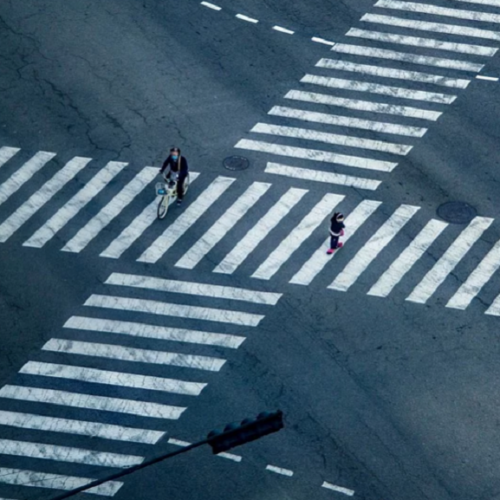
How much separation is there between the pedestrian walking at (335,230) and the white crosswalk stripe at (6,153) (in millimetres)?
8518

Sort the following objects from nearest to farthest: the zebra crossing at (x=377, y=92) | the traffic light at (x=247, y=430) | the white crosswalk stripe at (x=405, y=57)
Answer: the traffic light at (x=247, y=430)
the zebra crossing at (x=377, y=92)
the white crosswalk stripe at (x=405, y=57)

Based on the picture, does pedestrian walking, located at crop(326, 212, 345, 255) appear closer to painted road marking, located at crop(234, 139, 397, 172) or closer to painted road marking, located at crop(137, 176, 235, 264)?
painted road marking, located at crop(234, 139, 397, 172)

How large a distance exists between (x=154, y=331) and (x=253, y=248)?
3.29 metres

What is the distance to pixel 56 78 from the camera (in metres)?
28.6

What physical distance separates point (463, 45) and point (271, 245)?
9767 mm

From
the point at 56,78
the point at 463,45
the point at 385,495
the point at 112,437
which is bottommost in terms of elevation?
the point at 385,495

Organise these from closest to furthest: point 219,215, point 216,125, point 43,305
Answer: point 43,305 → point 219,215 → point 216,125

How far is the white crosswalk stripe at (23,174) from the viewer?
25.6 m

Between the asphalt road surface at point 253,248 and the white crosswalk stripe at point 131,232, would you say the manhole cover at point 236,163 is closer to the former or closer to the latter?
the asphalt road surface at point 253,248

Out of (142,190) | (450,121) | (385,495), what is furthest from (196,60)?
(385,495)

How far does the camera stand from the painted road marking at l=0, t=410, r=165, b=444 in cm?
2019

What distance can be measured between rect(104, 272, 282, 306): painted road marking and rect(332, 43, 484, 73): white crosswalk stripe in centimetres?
958

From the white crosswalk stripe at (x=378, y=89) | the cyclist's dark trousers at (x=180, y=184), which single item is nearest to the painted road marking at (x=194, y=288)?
the cyclist's dark trousers at (x=180, y=184)

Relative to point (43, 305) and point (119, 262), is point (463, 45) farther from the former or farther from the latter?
point (43, 305)
